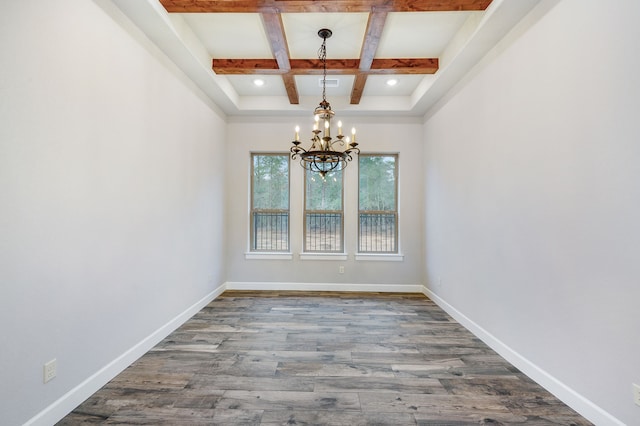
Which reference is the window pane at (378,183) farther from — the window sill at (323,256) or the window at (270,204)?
the window at (270,204)

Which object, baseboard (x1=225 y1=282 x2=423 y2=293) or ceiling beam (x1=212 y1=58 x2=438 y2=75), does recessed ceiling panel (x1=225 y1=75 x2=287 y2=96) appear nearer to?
ceiling beam (x1=212 y1=58 x2=438 y2=75)

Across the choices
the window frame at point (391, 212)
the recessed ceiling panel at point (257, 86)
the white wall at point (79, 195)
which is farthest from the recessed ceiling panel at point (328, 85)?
the white wall at point (79, 195)

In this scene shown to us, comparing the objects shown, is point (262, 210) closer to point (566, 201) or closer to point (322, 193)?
point (322, 193)

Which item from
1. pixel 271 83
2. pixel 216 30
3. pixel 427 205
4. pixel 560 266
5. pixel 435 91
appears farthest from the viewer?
pixel 427 205

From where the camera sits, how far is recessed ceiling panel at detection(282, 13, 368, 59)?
Result: 2773 millimetres

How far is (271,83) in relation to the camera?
4086mm

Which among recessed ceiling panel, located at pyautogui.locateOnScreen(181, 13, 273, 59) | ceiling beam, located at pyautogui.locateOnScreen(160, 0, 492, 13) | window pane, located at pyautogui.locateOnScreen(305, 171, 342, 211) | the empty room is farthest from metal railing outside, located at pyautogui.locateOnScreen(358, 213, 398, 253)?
ceiling beam, located at pyautogui.locateOnScreen(160, 0, 492, 13)

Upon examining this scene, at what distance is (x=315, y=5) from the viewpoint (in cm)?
241

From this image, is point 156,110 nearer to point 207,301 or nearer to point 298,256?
point 207,301

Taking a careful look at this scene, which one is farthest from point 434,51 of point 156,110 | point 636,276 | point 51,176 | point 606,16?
point 51,176

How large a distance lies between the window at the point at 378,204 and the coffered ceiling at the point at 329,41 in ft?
3.51

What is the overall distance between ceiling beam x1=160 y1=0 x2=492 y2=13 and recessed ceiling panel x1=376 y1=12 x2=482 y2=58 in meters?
0.34

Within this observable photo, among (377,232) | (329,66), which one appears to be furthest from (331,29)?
(377,232)

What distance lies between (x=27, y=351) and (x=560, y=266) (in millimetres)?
3318
